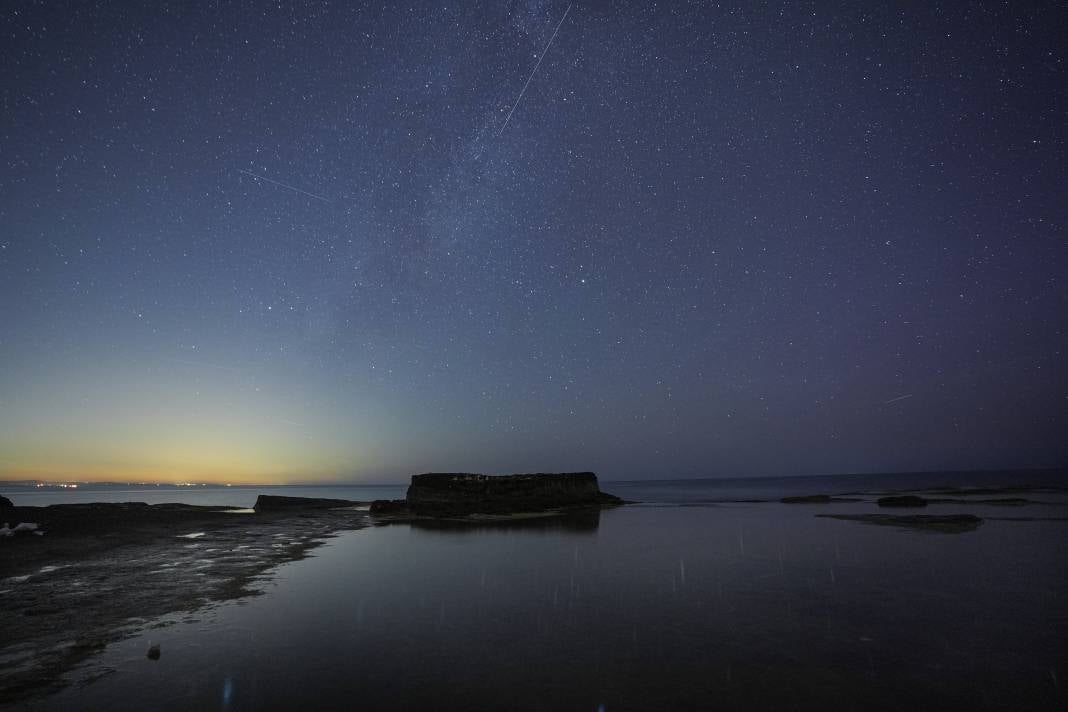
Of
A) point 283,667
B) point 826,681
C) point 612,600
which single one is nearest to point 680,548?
point 612,600

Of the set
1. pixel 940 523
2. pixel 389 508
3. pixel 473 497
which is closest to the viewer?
pixel 940 523

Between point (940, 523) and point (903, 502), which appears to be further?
point (903, 502)

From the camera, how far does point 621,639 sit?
9406 mm

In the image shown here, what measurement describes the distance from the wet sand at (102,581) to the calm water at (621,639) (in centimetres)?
84

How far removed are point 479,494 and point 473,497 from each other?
0.77 metres

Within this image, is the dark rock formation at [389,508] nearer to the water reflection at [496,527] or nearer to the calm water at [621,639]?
the water reflection at [496,527]

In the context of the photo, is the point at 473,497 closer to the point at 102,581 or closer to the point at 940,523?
the point at 102,581

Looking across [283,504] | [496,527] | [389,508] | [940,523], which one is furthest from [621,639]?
[283,504]

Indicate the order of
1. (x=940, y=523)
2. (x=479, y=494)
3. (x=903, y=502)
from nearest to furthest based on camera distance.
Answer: (x=940, y=523)
(x=479, y=494)
(x=903, y=502)

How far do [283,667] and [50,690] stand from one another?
2.92 m

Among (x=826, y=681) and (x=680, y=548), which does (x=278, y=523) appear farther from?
(x=826, y=681)

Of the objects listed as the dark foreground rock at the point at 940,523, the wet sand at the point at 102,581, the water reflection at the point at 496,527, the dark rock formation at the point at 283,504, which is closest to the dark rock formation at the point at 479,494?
the water reflection at the point at 496,527

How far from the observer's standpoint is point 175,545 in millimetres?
22500

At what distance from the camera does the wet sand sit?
8.34m
